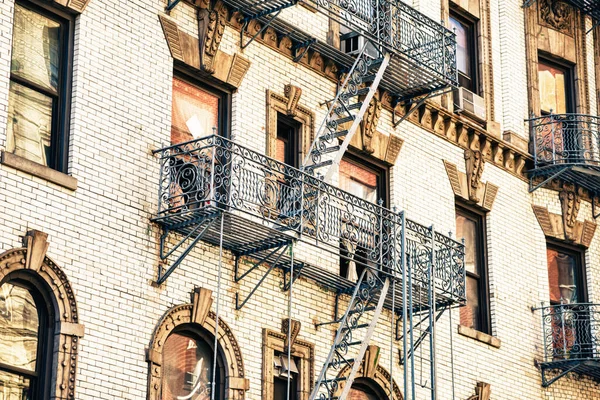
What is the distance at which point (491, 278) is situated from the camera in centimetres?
2628

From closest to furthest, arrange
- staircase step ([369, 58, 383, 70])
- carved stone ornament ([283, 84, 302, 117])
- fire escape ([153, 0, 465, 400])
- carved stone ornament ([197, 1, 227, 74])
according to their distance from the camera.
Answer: fire escape ([153, 0, 465, 400]) < carved stone ornament ([197, 1, 227, 74]) < carved stone ornament ([283, 84, 302, 117]) < staircase step ([369, 58, 383, 70])

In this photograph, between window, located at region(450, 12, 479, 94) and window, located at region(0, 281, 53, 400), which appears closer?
window, located at region(0, 281, 53, 400)

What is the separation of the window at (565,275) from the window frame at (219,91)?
9.12 m

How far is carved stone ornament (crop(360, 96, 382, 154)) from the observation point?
24.3 m

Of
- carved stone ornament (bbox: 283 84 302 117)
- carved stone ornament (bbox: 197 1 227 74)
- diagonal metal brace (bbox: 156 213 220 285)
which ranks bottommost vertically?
diagonal metal brace (bbox: 156 213 220 285)

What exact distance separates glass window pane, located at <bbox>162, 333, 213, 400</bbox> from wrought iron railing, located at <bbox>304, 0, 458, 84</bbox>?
5.74m

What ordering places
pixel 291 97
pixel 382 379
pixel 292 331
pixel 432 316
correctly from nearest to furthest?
1. pixel 292 331
2. pixel 432 316
3. pixel 291 97
4. pixel 382 379

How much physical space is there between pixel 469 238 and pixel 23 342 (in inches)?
433

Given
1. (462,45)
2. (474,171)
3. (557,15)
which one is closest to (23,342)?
(474,171)

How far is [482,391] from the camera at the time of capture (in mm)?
24906

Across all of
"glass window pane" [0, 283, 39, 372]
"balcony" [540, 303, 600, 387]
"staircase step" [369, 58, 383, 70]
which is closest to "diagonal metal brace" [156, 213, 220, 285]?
"glass window pane" [0, 283, 39, 372]

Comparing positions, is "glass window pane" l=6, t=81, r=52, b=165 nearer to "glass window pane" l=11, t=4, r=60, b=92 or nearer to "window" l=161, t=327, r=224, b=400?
"glass window pane" l=11, t=4, r=60, b=92

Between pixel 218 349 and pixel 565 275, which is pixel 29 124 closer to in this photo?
pixel 218 349

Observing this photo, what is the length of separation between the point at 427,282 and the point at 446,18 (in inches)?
277
